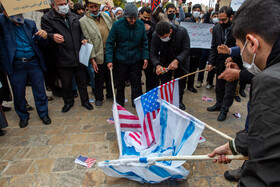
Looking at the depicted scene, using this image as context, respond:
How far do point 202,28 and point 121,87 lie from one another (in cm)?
279

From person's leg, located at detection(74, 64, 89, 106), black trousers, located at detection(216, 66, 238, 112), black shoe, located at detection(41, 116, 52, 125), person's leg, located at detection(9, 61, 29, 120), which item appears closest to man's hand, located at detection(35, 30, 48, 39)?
person's leg, located at detection(9, 61, 29, 120)

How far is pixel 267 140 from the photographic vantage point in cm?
71

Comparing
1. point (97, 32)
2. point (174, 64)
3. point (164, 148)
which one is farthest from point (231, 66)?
point (97, 32)

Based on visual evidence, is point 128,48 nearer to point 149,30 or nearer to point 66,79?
point 149,30

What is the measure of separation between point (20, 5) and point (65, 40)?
38.9 inches

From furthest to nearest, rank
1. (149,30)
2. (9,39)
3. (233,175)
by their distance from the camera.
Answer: (149,30)
(9,39)
(233,175)

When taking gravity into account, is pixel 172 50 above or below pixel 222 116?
above

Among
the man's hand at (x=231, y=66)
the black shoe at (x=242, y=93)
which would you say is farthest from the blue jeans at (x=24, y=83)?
the black shoe at (x=242, y=93)

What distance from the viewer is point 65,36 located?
3594 millimetres

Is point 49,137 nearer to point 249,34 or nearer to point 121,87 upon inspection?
point 121,87

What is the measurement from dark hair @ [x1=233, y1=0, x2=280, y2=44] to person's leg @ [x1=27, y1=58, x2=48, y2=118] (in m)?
3.43

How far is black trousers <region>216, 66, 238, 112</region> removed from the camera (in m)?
3.50

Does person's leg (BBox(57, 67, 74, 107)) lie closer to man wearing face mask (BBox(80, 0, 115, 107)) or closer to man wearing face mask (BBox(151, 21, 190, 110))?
man wearing face mask (BBox(80, 0, 115, 107))

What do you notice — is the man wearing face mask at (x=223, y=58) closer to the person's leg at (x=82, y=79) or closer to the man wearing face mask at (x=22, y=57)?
the person's leg at (x=82, y=79)
